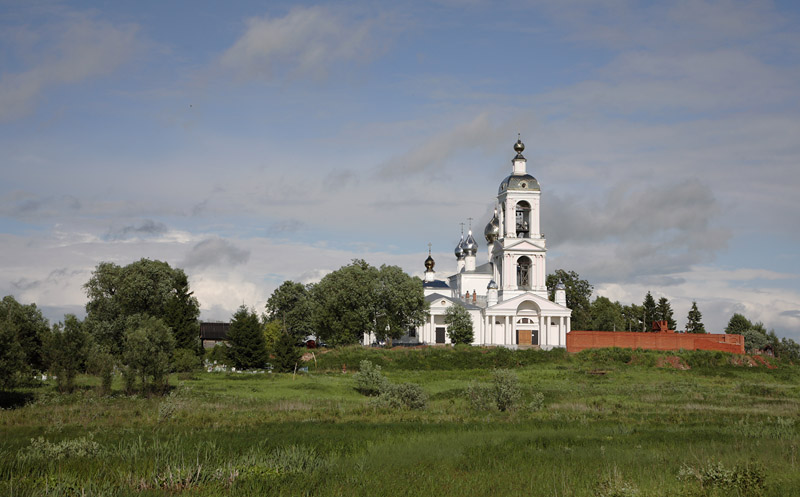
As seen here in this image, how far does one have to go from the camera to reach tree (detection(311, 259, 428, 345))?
242ft

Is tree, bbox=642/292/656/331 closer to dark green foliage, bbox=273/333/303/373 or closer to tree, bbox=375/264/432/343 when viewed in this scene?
tree, bbox=375/264/432/343

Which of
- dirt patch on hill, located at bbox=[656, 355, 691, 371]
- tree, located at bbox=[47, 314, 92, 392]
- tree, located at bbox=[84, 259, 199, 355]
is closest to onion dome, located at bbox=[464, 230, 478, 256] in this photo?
dirt patch on hill, located at bbox=[656, 355, 691, 371]

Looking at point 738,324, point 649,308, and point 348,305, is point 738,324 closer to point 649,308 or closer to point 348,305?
point 649,308

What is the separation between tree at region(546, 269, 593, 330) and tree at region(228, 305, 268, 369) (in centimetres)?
5466

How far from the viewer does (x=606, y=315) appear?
102688 millimetres

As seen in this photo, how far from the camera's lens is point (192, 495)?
14969mm

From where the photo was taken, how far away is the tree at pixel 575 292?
106 m

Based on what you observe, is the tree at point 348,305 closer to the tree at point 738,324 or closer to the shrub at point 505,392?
the shrub at point 505,392

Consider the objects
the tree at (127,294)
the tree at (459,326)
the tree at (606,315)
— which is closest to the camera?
the tree at (127,294)

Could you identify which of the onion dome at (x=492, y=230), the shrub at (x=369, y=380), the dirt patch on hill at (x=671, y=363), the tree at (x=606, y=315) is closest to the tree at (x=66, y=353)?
the shrub at (x=369, y=380)

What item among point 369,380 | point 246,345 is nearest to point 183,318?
point 246,345

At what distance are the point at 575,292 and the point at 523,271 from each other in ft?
88.8

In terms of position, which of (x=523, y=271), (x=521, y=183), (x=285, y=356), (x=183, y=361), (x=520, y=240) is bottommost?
(x=183, y=361)

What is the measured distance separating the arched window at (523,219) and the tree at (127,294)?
36620 millimetres
